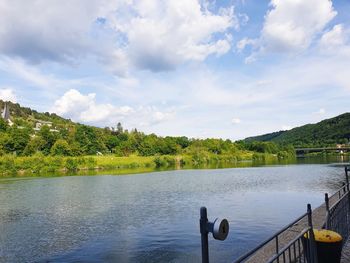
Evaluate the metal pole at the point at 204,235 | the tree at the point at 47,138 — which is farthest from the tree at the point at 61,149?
the metal pole at the point at 204,235

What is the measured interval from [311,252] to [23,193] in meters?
41.5

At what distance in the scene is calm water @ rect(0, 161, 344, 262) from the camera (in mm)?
16266

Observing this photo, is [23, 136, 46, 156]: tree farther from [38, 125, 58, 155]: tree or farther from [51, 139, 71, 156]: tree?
[51, 139, 71, 156]: tree

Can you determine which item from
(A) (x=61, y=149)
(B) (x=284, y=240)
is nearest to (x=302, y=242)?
(B) (x=284, y=240)

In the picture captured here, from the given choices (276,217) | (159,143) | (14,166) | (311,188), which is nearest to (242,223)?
(276,217)

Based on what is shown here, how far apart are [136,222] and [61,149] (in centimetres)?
9606

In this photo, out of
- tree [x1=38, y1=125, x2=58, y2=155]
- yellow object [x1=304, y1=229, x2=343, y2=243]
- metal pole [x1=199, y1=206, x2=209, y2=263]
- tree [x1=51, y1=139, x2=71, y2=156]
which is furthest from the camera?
tree [x1=38, y1=125, x2=58, y2=155]

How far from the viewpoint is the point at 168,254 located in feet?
51.4

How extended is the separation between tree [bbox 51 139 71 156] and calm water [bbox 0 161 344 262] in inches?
2926

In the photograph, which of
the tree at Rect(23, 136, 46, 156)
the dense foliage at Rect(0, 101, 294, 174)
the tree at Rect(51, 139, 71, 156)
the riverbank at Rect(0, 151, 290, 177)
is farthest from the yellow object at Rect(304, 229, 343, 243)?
the tree at Rect(23, 136, 46, 156)

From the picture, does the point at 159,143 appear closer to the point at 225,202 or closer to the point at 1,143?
the point at 1,143

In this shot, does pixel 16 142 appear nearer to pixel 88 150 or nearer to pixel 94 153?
pixel 88 150

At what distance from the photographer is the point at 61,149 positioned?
11144 cm

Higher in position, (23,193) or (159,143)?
(159,143)
